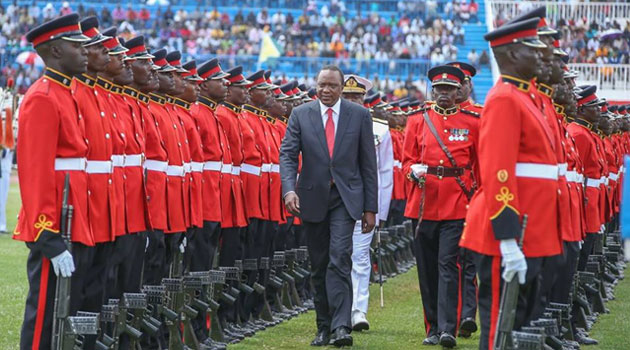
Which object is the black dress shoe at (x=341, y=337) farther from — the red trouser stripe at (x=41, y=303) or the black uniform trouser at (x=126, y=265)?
the red trouser stripe at (x=41, y=303)

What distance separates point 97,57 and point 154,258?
1986mm

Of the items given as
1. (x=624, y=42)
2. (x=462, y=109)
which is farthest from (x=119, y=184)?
(x=624, y=42)

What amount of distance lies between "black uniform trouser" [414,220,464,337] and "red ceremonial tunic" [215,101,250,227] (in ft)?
5.35

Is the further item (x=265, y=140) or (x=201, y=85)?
(x=265, y=140)

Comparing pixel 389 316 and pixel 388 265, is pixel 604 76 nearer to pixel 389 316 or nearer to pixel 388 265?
pixel 388 265

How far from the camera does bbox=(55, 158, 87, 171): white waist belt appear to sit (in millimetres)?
7547

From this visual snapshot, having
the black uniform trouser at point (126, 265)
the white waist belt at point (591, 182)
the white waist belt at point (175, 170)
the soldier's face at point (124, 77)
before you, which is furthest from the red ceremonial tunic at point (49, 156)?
the white waist belt at point (591, 182)

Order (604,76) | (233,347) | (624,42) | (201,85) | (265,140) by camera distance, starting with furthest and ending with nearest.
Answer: (624,42)
(604,76)
(265,140)
(201,85)
(233,347)

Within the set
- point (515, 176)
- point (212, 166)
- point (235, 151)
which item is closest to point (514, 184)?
point (515, 176)

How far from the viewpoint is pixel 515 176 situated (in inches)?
281

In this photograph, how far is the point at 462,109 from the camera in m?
11.1

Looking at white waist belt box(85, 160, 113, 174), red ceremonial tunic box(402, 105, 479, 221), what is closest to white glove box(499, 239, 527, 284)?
white waist belt box(85, 160, 113, 174)

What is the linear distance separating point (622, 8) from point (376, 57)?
28.6 ft

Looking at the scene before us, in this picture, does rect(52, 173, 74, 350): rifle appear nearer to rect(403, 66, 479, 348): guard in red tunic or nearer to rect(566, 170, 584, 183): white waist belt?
rect(403, 66, 479, 348): guard in red tunic
